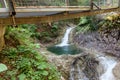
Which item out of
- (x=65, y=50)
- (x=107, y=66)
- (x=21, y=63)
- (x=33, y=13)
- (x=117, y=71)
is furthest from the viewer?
(x=65, y=50)

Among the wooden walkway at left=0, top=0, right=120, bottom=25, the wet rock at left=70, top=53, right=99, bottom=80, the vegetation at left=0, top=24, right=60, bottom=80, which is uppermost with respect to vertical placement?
the wooden walkway at left=0, top=0, right=120, bottom=25

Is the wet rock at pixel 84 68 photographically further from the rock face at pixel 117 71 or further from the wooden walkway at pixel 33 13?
the wooden walkway at pixel 33 13

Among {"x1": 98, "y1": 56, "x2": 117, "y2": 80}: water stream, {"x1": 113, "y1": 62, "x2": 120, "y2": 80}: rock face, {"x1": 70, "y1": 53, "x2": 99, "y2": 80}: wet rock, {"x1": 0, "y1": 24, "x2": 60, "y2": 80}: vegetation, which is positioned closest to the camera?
{"x1": 0, "y1": 24, "x2": 60, "y2": 80}: vegetation

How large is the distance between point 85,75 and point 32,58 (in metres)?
3.87

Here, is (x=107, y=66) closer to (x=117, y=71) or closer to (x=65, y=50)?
(x=117, y=71)

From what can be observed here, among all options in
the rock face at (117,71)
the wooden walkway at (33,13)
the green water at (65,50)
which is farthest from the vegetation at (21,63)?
the green water at (65,50)

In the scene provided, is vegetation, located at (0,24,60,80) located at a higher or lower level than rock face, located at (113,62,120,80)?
higher

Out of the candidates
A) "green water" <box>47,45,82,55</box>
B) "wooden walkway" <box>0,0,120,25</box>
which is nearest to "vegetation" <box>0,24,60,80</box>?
"wooden walkway" <box>0,0,120,25</box>

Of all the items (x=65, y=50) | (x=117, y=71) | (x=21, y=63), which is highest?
(x=21, y=63)

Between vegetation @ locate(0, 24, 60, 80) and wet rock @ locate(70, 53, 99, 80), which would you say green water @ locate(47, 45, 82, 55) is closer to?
wet rock @ locate(70, 53, 99, 80)

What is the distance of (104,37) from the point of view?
14352 mm

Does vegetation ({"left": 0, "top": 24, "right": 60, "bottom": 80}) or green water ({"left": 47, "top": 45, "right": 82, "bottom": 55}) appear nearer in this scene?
vegetation ({"left": 0, "top": 24, "right": 60, "bottom": 80})

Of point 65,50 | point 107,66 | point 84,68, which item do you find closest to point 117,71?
point 107,66

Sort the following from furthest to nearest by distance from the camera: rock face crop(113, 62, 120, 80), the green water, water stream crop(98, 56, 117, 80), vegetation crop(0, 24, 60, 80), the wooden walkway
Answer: the green water
water stream crop(98, 56, 117, 80)
rock face crop(113, 62, 120, 80)
vegetation crop(0, 24, 60, 80)
the wooden walkway
